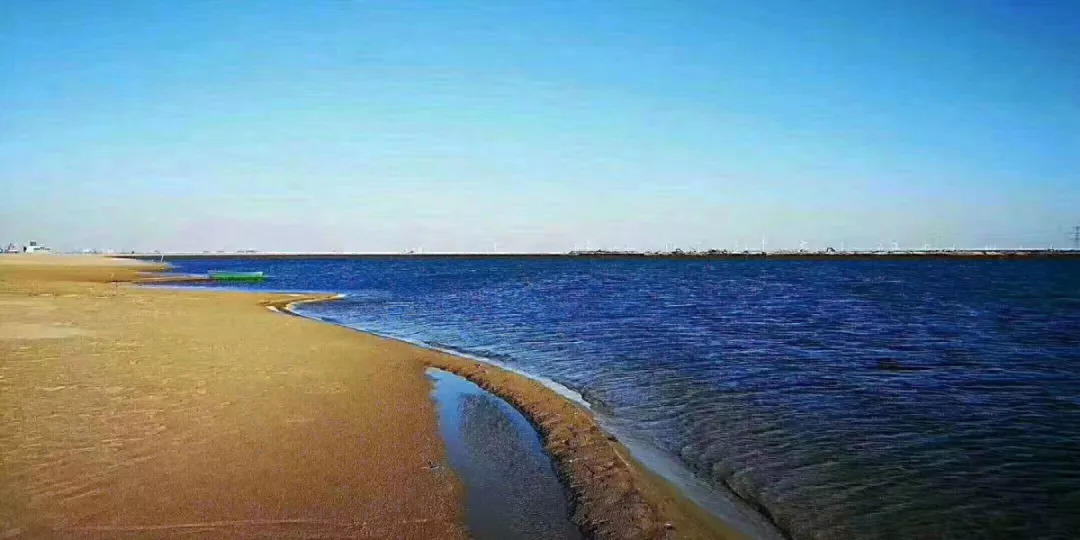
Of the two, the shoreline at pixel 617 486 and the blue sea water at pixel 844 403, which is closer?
the shoreline at pixel 617 486

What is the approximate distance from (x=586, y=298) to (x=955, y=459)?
129ft

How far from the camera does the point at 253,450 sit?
9.92m

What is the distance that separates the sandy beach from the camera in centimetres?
757

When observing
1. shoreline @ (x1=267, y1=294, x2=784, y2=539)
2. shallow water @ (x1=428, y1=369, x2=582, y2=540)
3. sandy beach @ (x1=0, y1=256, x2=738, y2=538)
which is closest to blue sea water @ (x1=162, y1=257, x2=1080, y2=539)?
shoreline @ (x1=267, y1=294, x2=784, y2=539)

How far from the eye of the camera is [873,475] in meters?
10.0

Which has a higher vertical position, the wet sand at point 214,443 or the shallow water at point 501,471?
the wet sand at point 214,443

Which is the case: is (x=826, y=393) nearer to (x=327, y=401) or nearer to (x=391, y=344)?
(x=327, y=401)

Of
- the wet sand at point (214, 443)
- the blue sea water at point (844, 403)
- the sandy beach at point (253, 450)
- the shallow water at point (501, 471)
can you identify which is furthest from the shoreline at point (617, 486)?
the wet sand at point (214, 443)

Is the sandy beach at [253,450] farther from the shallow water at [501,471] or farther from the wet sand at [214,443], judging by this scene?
the shallow water at [501,471]

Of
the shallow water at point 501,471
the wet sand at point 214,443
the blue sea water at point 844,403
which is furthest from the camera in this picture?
the blue sea water at point 844,403

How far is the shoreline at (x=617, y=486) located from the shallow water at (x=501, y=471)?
229mm

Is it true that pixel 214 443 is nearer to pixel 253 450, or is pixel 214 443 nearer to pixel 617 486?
pixel 253 450

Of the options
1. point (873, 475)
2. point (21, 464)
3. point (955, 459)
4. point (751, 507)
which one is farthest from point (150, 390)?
point (955, 459)

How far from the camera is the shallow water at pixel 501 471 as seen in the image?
7.88 m
